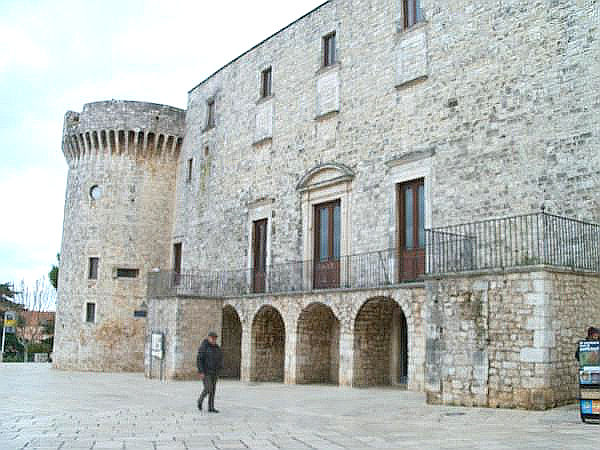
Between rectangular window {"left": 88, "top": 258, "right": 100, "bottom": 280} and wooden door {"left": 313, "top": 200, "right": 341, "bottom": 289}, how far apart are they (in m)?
10.5

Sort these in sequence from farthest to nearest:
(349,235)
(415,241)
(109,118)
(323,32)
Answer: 1. (109,118)
2. (323,32)
3. (349,235)
4. (415,241)

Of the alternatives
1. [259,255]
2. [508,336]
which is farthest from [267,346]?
[508,336]

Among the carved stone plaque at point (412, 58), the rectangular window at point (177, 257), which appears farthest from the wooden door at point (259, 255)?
the carved stone plaque at point (412, 58)

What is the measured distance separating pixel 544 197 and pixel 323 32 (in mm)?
9064

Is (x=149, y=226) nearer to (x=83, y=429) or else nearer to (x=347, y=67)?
(x=347, y=67)

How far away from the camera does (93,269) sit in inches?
1008

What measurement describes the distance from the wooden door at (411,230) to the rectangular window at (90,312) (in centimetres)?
1367

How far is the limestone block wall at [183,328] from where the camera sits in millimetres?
19781

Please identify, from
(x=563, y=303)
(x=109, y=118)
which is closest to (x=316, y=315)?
(x=563, y=303)

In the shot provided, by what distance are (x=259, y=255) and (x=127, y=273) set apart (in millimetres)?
6819

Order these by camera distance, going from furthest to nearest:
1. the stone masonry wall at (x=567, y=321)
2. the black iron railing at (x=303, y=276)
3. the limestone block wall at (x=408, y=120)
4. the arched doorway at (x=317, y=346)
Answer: the arched doorway at (x=317, y=346) → the black iron railing at (x=303, y=276) → the limestone block wall at (x=408, y=120) → the stone masonry wall at (x=567, y=321)

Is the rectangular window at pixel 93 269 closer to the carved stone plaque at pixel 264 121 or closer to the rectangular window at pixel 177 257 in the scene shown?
the rectangular window at pixel 177 257

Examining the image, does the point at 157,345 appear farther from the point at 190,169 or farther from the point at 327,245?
the point at 190,169

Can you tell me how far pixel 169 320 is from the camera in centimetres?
2022
